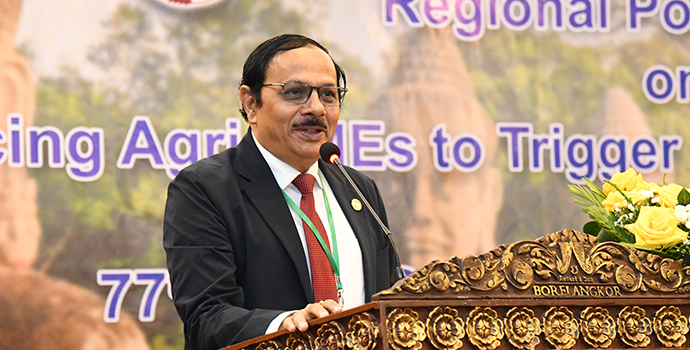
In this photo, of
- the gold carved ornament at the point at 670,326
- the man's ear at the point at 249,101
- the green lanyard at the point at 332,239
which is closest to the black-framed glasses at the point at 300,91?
the man's ear at the point at 249,101

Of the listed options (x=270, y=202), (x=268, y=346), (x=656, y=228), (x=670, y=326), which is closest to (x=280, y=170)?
(x=270, y=202)

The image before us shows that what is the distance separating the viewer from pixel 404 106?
148 inches

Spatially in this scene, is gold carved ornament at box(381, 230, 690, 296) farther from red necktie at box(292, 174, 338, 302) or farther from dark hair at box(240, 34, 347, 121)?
dark hair at box(240, 34, 347, 121)

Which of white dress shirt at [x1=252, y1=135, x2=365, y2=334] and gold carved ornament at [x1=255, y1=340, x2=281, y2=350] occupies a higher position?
white dress shirt at [x1=252, y1=135, x2=365, y2=334]

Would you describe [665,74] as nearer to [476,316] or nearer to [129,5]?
[129,5]

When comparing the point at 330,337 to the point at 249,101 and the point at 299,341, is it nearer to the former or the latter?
the point at 299,341

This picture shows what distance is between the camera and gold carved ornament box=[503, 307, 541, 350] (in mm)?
1352

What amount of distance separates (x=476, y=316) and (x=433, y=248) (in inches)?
95.0

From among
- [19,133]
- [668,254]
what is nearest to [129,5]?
[19,133]

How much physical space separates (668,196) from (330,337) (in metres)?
1.00

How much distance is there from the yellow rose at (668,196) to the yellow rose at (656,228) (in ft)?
0.26

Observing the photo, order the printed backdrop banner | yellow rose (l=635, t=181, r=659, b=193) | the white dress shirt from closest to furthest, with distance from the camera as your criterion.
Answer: yellow rose (l=635, t=181, r=659, b=193) → the white dress shirt → the printed backdrop banner

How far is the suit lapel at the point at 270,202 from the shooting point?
1.95 m

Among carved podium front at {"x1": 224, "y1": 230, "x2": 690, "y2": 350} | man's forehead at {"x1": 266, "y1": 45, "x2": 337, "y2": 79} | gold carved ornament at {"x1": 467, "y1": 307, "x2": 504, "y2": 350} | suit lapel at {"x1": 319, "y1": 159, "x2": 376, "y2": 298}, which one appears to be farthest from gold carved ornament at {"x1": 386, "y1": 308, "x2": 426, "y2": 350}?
man's forehead at {"x1": 266, "y1": 45, "x2": 337, "y2": 79}
